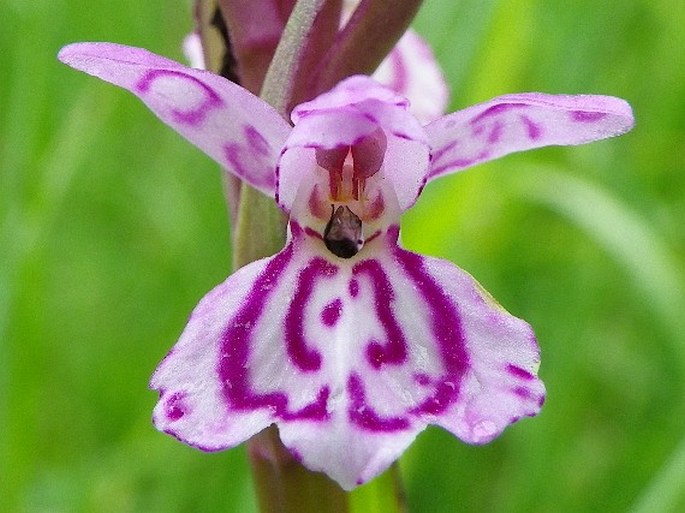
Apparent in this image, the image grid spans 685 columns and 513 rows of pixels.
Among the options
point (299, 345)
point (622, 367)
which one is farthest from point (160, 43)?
point (299, 345)

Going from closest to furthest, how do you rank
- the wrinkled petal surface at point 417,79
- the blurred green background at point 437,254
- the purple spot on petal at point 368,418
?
the purple spot on petal at point 368,418, the wrinkled petal surface at point 417,79, the blurred green background at point 437,254

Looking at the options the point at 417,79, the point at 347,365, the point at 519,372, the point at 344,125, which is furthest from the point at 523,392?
the point at 417,79

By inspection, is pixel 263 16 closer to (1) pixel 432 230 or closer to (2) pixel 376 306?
(2) pixel 376 306

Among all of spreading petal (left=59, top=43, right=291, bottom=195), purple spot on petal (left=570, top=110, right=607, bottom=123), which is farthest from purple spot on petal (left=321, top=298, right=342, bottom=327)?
purple spot on petal (left=570, top=110, right=607, bottom=123)

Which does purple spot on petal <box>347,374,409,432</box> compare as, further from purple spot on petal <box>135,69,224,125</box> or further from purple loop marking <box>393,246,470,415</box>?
purple spot on petal <box>135,69,224,125</box>

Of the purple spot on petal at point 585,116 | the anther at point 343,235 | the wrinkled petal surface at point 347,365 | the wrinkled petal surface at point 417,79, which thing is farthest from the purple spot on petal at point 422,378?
the wrinkled petal surface at point 417,79

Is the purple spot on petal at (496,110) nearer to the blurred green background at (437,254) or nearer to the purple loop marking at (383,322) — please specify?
the purple loop marking at (383,322)
